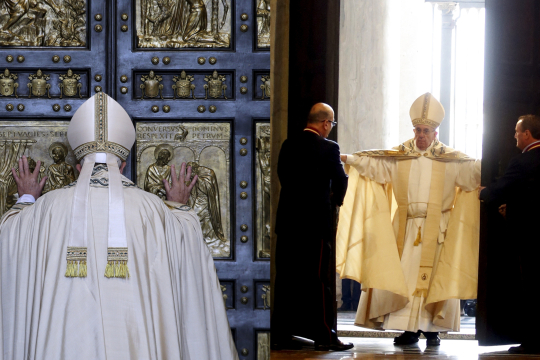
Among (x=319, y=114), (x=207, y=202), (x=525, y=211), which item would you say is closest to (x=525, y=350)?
(x=525, y=211)

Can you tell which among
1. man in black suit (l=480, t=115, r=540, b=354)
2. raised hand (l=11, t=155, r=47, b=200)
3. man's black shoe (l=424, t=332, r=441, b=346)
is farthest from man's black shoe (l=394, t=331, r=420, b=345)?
raised hand (l=11, t=155, r=47, b=200)

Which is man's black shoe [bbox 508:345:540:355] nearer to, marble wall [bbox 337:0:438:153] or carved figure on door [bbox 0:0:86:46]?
marble wall [bbox 337:0:438:153]

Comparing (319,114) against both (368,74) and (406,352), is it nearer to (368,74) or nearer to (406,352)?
(406,352)

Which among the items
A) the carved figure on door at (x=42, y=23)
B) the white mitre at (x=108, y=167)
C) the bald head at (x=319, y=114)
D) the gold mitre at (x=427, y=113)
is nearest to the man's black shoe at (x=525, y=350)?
the gold mitre at (x=427, y=113)

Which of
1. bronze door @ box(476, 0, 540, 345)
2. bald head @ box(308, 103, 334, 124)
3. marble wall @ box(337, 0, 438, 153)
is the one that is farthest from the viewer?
marble wall @ box(337, 0, 438, 153)

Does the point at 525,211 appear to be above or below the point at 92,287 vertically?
below

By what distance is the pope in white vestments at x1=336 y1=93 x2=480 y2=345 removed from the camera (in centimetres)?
653

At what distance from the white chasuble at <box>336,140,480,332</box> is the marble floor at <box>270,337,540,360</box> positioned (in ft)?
0.67

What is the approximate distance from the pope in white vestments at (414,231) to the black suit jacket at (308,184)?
654 millimetres

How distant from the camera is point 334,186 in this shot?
5879 millimetres

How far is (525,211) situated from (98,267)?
4.64m

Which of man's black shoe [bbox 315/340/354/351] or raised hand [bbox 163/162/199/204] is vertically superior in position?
raised hand [bbox 163/162/199/204]

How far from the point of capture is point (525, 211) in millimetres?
6645

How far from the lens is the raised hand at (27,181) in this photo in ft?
12.0
